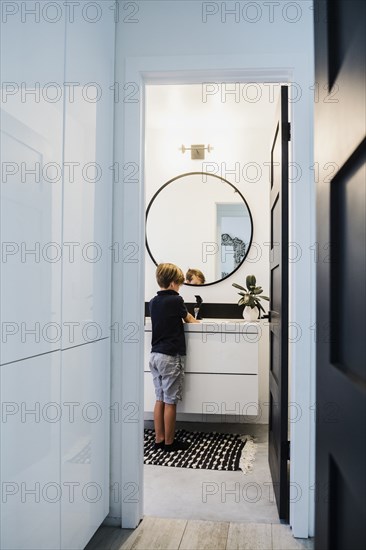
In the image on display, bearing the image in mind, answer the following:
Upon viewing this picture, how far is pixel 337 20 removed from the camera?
695 millimetres

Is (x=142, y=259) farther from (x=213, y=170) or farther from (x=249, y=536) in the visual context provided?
(x=213, y=170)

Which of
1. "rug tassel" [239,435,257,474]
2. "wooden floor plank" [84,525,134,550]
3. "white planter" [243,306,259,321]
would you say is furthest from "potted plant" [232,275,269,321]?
"wooden floor plank" [84,525,134,550]

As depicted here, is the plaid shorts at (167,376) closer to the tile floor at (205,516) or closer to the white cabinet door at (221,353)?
the white cabinet door at (221,353)

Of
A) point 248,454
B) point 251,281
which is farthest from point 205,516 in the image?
point 251,281

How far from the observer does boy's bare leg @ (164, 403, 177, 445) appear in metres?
3.34

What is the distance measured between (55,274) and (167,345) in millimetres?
1777

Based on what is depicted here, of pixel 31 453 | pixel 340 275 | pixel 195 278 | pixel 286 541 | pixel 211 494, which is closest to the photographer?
pixel 340 275

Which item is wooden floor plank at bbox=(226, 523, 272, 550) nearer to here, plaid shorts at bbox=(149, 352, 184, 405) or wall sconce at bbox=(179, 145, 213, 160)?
plaid shorts at bbox=(149, 352, 184, 405)

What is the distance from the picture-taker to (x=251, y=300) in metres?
3.90

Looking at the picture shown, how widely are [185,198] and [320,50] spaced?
349 centimetres

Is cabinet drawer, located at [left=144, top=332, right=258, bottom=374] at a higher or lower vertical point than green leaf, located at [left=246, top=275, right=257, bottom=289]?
lower

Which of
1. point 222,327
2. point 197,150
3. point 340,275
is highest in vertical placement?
point 197,150

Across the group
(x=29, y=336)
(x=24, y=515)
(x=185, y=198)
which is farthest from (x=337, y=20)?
(x=185, y=198)

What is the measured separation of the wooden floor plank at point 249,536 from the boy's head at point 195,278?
216 centimetres
